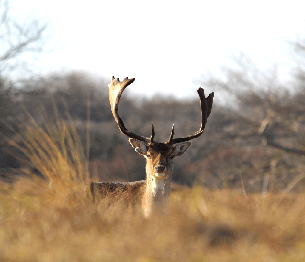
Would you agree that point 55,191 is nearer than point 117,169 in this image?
Yes

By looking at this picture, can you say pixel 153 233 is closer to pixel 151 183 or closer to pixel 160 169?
pixel 160 169

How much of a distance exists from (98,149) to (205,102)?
1235 inches

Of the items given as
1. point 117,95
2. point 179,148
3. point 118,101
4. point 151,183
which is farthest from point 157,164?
point 117,95

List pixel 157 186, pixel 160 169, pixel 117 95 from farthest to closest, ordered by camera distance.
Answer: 1. pixel 117 95
2. pixel 157 186
3. pixel 160 169

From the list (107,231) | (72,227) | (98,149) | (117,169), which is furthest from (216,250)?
(98,149)

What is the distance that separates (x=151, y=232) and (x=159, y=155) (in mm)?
3682

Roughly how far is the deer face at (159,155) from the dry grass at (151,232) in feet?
6.65

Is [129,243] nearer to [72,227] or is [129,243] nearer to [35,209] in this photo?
[72,227]

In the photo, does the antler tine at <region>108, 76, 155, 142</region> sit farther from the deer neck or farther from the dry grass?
the dry grass

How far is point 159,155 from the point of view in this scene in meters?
6.88

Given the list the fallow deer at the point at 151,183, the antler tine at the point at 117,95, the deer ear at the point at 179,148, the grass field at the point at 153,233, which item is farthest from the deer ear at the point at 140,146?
the grass field at the point at 153,233

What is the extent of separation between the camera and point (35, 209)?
14.2 feet

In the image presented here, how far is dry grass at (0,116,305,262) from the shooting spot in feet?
9.46

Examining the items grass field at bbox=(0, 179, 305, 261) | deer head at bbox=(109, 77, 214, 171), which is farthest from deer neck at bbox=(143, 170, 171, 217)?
grass field at bbox=(0, 179, 305, 261)
